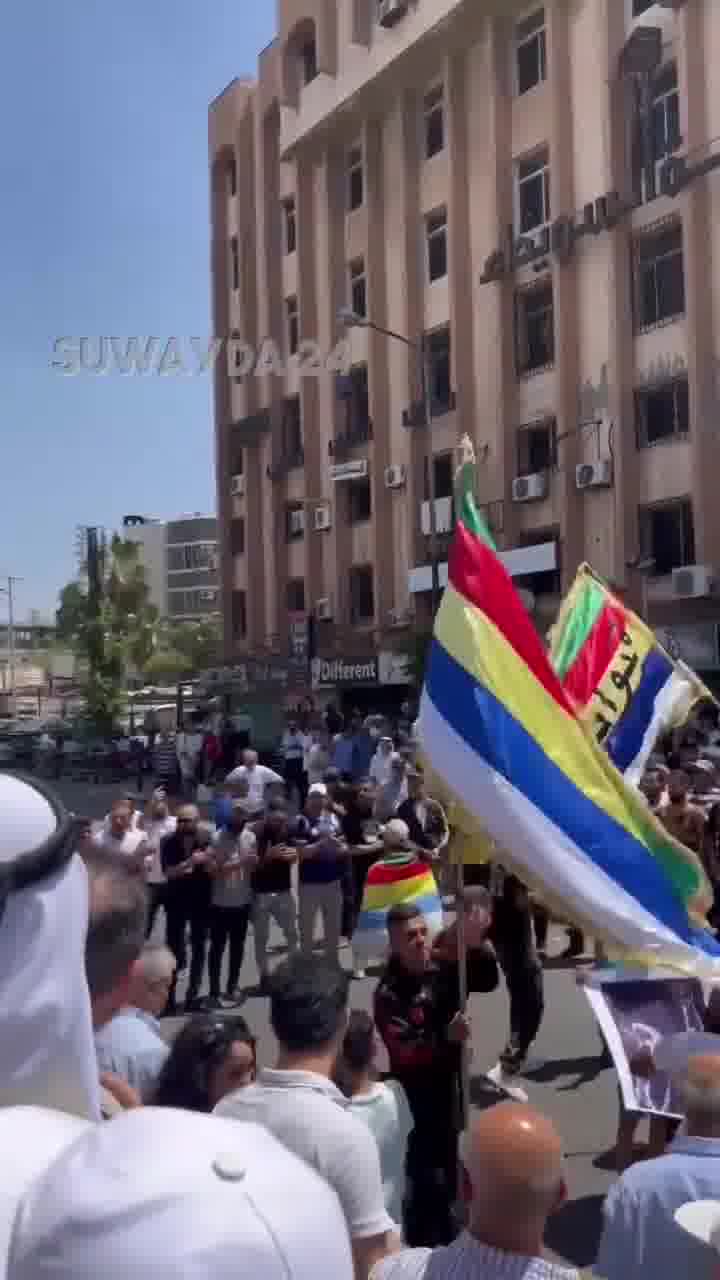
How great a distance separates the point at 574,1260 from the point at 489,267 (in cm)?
2603

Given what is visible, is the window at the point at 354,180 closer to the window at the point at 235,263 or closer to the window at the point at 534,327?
the window at the point at 235,263

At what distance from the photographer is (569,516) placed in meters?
27.5

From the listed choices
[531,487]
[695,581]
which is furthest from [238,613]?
[695,581]

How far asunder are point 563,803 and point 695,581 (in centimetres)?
1955

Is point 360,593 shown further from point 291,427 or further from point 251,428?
point 251,428

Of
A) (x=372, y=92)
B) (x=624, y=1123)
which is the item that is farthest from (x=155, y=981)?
(x=372, y=92)

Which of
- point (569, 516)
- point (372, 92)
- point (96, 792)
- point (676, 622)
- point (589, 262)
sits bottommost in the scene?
point (96, 792)

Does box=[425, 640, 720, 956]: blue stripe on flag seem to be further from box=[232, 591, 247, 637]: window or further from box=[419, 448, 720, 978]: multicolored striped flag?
box=[232, 591, 247, 637]: window

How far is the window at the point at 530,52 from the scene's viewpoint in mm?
28766

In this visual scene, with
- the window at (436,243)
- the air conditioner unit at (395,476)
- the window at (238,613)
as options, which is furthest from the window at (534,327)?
the window at (238,613)

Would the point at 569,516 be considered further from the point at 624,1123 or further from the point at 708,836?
the point at 624,1123

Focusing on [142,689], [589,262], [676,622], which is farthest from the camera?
[142,689]

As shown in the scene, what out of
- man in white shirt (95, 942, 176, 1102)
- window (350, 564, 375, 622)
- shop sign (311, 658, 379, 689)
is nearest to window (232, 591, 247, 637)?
window (350, 564, 375, 622)

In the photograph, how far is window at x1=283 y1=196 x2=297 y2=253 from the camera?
38.5 m
